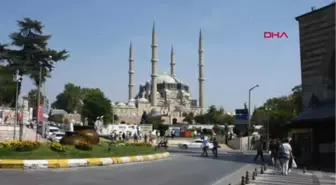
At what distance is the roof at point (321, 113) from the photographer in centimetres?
1945

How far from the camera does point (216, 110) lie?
115 m

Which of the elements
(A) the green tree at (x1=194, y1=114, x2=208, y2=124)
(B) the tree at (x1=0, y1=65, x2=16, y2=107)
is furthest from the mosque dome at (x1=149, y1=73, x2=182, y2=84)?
(B) the tree at (x1=0, y1=65, x2=16, y2=107)

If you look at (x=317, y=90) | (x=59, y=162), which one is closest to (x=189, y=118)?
(x=317, y=90)

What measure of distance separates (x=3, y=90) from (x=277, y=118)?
37653 mm

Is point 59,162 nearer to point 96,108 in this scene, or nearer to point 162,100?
point 96,108

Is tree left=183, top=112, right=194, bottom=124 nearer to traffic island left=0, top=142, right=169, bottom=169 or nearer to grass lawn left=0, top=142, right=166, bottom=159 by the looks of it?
grass lawn left=0, top=142, right=166, bottom=159

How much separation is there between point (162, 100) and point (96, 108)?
185 feet

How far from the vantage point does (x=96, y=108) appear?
86.2m

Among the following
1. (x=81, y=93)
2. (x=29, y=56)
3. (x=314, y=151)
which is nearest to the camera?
(x=314, y=151)

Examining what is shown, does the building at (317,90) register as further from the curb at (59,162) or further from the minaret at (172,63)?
the minaret at (172,63)

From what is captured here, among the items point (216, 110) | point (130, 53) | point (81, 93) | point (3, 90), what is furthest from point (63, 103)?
point (3, 90)

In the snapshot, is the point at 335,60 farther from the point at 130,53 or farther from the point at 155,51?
the point at 130,53

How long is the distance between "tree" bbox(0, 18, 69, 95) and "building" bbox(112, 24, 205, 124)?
192 feet

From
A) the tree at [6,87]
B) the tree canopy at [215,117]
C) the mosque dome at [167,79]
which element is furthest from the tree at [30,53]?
the mosque dome at [167,79]
